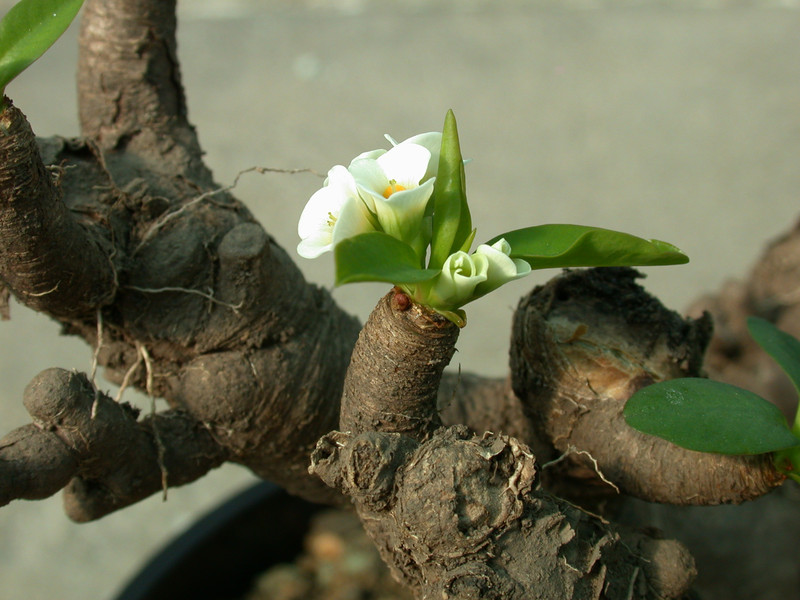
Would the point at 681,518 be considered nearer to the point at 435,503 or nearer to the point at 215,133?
the point at 435,503

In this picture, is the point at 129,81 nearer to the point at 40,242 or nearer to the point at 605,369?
the point at 40,242

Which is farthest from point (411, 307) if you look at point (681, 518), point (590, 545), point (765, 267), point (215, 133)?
point (215, 133)

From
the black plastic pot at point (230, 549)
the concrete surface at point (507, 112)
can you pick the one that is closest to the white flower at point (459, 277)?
the black plastic pot at point (230, 549)

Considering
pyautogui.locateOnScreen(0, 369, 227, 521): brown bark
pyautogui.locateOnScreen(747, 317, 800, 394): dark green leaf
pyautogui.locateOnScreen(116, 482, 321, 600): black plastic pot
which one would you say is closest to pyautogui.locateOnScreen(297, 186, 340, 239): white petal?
pyautogui.locateOnScreen(0, 369, 227, 521): brown bark

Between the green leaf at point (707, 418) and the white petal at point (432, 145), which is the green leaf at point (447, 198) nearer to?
the white petal at point (432, 145)

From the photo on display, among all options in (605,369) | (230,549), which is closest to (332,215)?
(605,369)
